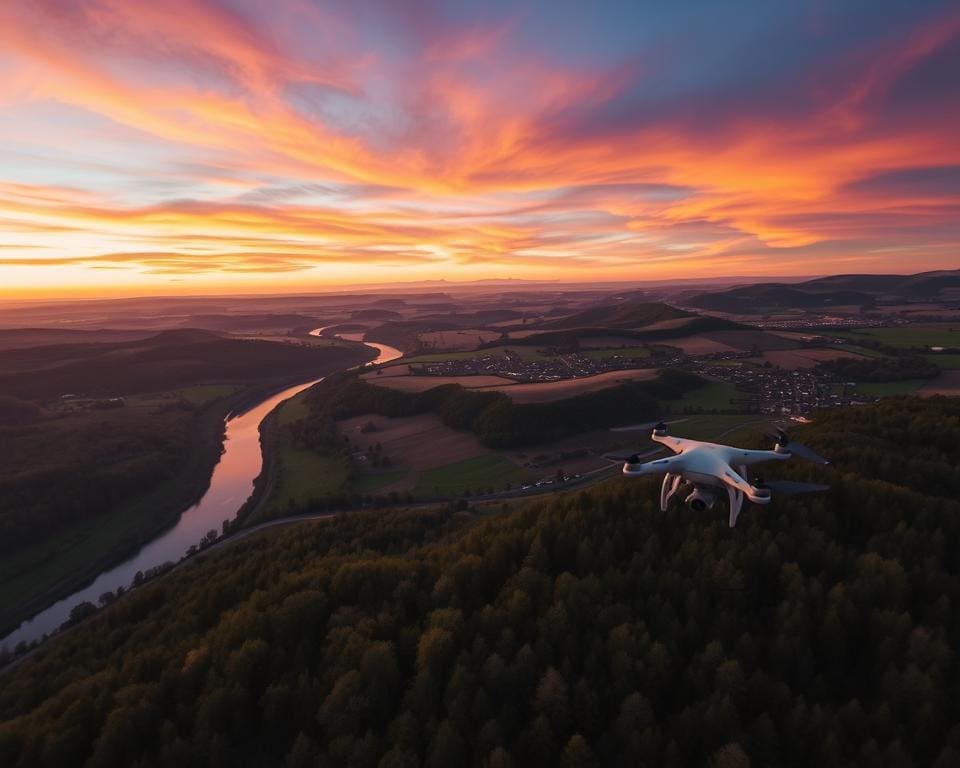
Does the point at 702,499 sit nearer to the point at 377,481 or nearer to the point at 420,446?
the point at 377,481

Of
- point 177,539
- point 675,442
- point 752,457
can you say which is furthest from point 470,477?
point 752,457

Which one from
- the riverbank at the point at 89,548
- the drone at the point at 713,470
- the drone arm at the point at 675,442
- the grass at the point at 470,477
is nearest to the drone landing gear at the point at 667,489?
the drone at the point at 713,470

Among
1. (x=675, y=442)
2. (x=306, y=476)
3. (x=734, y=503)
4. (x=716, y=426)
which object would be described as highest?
(x=675, y=442)

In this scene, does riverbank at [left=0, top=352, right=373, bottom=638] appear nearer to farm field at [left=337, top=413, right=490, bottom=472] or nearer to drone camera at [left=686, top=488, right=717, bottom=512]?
farm field at [left=337, top=413, right=490, bottom=472]

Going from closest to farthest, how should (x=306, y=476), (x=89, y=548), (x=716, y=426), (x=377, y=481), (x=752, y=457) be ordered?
(x=752, y=457) < (x=89, y=548) < (x=377, y=481) < (x=306, y=476) < (x=716, y=426)

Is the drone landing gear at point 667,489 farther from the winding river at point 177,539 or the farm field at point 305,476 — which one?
the winding river at point 177,539

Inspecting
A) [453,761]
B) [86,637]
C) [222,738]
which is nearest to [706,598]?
[453,761]
